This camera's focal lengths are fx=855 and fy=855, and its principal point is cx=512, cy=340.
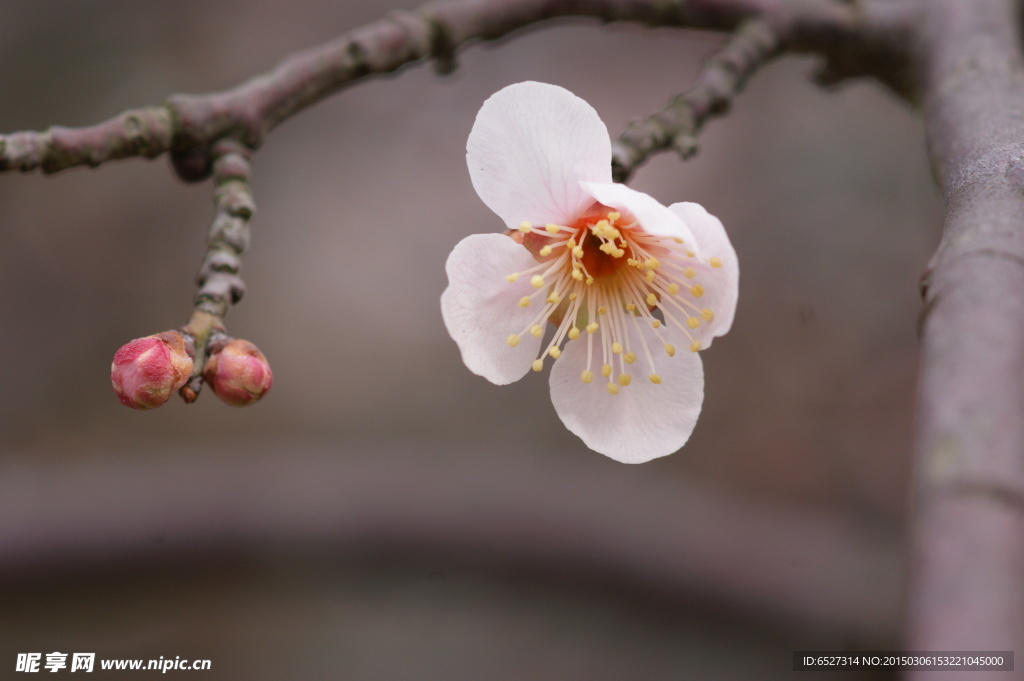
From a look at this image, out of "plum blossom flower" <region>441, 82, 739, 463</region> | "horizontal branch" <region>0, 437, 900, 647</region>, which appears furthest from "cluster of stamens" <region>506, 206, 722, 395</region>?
"horizontal branch" <region>0, 437, 900, 647</region>

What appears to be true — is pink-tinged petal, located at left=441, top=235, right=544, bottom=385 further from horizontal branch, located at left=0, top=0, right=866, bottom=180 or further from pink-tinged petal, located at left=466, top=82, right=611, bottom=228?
horizontal branch, located at left=0, top=0, right=866, bottom=180

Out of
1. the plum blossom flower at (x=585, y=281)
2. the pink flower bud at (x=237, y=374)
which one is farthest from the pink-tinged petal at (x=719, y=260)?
the pink flower bud at (x=237, y=374)

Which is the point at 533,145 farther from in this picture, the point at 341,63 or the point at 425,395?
the point at 425,395

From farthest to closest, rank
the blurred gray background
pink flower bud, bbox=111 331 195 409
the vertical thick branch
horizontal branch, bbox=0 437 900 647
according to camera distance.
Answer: the blurred gray background < horizontal branch, bbox=0 437 900 647 < pink flower bud, bbox=111 331 195 409 < the vertical thick branch

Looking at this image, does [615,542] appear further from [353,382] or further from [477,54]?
[477,54]

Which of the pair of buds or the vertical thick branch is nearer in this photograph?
the vertical thick branch

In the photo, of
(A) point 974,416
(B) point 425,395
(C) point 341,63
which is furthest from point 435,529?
(A) point 974,416

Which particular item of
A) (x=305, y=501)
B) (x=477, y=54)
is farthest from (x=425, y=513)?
(x=477, y=54)
